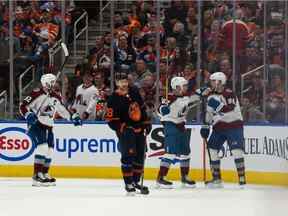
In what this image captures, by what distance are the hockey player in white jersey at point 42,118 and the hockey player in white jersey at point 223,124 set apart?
172 cm

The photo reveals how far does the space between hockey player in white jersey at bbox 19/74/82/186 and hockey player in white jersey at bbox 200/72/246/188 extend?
5.63 feet

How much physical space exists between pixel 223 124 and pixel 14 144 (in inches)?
130

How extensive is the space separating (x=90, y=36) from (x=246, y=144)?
380cm

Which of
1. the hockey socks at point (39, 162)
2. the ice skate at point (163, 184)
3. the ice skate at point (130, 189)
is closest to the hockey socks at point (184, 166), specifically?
the ice skate at point (163, 184)

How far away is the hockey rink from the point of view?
8.41 meters

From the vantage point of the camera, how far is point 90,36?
14.6 m

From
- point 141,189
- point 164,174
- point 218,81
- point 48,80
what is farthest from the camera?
point 48,80

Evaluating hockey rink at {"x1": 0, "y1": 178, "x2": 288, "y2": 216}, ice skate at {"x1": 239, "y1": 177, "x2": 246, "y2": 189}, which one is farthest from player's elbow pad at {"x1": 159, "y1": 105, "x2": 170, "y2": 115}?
ice skate at {"x1": 239, "y1": 177, "x2": 246, "y2": 189}

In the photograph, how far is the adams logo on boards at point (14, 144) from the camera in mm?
12781

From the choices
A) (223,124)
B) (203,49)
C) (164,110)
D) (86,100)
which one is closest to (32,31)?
(86,100)

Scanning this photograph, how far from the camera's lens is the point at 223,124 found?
11.1 metres

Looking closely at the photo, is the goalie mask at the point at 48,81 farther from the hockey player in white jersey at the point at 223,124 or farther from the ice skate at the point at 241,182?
the ice skate at the point at 241,182

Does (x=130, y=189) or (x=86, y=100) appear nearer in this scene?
(x=130, y=189)

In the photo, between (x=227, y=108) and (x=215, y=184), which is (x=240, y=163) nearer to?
(x=215, y=184)
